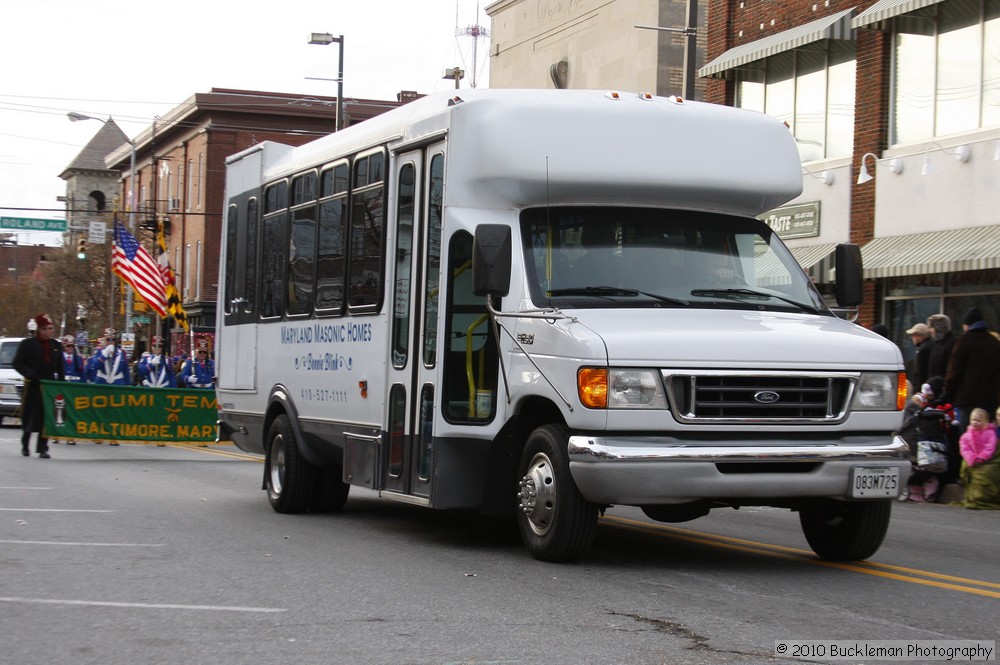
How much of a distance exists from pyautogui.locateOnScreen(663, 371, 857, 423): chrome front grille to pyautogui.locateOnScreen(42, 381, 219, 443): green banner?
49.8 feet

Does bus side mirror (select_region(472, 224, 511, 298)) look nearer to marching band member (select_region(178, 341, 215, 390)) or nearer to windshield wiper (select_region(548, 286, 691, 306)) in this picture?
windshield wiper (select_region(548, 286, 691, 306))

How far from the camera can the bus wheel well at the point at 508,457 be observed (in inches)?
357

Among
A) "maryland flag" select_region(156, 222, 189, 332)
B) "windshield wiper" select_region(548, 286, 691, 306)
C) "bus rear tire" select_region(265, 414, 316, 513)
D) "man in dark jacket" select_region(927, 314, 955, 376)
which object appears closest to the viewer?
"windshield wiper" select_region(548, 286, 691, 306)

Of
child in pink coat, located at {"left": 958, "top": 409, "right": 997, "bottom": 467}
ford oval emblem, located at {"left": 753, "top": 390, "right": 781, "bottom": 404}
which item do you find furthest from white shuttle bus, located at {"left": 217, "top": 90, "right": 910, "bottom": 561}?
child in pink coat, located at {"left": 958, "top": 409, "right": 997, "bottom": 467}

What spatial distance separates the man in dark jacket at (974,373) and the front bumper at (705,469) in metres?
7.62

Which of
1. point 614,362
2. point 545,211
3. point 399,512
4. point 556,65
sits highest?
point 556,65

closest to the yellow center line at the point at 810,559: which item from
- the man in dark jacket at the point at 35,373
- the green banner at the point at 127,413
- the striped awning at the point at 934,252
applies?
the striped awning at the point at 934,252

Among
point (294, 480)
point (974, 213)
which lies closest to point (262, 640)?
point (294, 480)

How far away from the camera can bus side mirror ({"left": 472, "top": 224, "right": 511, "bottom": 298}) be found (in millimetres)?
8602

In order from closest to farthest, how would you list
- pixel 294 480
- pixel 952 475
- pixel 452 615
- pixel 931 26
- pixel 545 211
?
pixel 452 615, pixel 545 211, pixel 294 480, pixel 952 475, pixel 931 26

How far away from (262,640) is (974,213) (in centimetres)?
1667

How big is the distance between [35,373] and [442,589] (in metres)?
14.4

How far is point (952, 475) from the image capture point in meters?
15.4

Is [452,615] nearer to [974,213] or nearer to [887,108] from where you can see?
[974,213]
